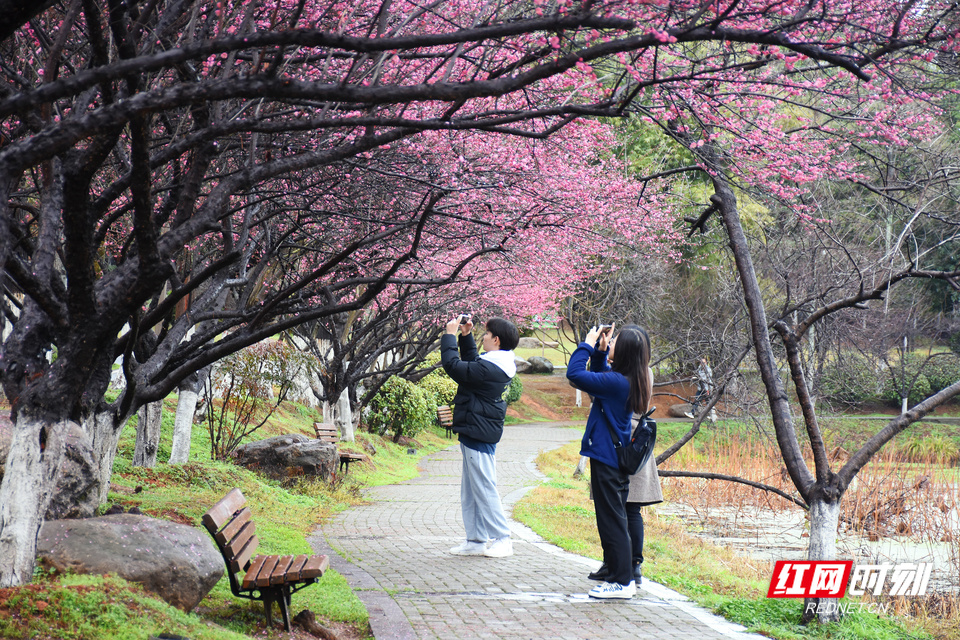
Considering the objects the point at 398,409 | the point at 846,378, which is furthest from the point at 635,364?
the point at 398,409

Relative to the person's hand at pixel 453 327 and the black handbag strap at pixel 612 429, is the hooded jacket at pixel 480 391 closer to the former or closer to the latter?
the person's hand at pixel 453 327

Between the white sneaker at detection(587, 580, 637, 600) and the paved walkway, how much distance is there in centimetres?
5

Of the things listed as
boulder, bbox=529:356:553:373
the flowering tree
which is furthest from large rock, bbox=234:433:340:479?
boulder, bbox=529:356:553:373

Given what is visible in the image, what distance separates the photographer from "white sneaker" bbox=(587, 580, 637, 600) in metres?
5.74

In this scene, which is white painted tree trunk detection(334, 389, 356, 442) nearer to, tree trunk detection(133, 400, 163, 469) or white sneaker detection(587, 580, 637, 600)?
tree trunk detection(133, 400, 163, 469)

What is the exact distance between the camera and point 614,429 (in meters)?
5.87

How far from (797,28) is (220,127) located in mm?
3425

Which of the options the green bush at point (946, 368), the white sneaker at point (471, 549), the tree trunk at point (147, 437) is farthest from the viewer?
the green bush at point (946, 368)

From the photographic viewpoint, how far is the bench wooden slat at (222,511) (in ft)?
15.0

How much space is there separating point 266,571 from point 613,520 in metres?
2.44

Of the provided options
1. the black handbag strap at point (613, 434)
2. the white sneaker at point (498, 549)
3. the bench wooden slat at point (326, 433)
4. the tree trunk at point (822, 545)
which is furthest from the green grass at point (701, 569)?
the bench wooden slat at point (326, 433)

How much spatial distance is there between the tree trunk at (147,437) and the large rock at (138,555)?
6.29m

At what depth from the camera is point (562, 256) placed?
45.2 feet

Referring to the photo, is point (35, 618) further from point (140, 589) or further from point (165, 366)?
point (165, 366)
